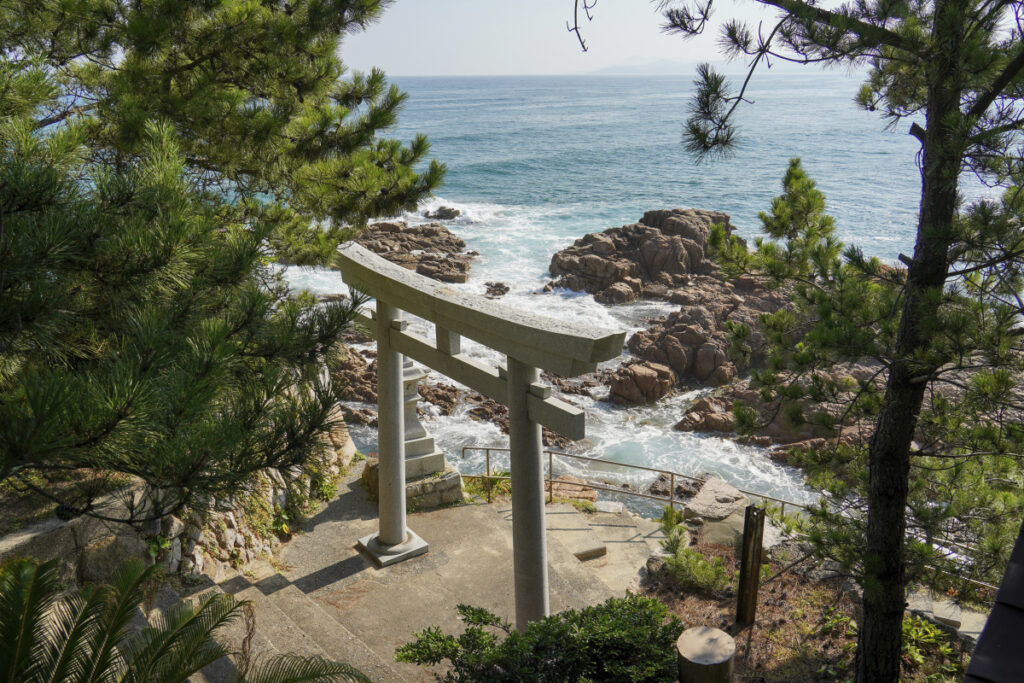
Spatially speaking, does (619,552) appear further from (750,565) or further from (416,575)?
(416,575)

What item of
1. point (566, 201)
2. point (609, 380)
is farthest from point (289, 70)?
point (566, 201)

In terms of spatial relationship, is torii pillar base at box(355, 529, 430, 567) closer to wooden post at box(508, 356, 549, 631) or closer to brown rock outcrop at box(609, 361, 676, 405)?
wooden post at box(508, 356, 549, 631)

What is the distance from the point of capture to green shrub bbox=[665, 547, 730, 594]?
8000 millimetres

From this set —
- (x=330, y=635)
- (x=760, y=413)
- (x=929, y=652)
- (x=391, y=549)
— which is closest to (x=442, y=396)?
(x=760, y=413)

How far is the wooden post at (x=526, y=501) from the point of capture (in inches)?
233

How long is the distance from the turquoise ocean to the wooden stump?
3.48 meters

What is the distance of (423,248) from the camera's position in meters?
31.7

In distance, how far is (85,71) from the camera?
7004 mm

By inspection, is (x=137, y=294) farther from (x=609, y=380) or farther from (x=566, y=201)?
(x=566, y=201)

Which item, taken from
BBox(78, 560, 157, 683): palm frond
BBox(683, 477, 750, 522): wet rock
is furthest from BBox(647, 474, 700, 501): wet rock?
BBox(78, 560, 157, 683): palm frond

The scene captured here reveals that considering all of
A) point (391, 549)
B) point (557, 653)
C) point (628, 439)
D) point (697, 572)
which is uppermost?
point (557, 653)

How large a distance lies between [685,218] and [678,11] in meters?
25.6

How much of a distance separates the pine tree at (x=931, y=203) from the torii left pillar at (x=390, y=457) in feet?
12.2

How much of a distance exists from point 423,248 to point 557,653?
91.6 feet
